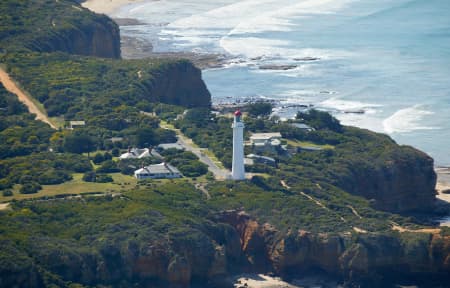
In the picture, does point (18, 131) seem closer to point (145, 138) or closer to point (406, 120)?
point (145, 138)

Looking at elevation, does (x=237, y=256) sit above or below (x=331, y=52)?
below

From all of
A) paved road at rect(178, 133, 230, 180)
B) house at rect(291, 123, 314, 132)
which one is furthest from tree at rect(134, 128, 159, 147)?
house at rect(291, 123, 314, 132)

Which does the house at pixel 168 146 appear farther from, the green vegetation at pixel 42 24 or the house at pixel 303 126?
the green vegetation at pixel 42 24

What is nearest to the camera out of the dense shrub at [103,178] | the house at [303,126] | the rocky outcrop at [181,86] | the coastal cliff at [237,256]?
the coastal cliff at [237,256]

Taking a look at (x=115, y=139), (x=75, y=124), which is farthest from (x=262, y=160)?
(x=75, y=124)

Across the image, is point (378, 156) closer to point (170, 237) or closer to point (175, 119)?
point (175, 119)

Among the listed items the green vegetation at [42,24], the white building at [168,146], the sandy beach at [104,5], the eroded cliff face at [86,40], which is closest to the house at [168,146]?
the white building at [168,146]

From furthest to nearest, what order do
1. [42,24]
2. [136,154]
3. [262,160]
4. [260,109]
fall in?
[42,24] < [260,109] < [136,154] < [262,160]

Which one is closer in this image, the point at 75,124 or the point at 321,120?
the point at 75,124

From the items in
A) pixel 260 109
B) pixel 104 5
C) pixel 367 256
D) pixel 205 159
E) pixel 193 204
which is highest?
pixel 104 5
